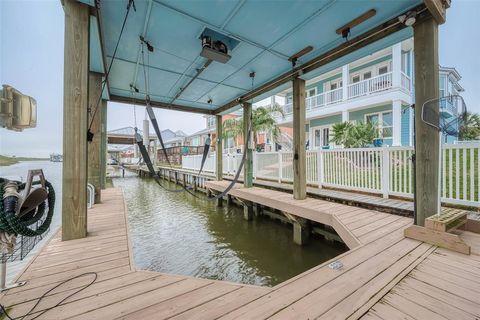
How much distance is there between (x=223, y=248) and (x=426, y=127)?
3822 millimetres

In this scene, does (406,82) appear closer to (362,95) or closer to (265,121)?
(362,95)

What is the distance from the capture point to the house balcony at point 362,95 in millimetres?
7895

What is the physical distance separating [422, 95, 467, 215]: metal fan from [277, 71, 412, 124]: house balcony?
6891mm

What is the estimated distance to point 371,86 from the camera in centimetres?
861

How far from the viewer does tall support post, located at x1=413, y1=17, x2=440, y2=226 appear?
2312 millimetres

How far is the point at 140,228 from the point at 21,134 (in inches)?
166

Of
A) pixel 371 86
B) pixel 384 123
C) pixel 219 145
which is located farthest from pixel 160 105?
pixel 384 123

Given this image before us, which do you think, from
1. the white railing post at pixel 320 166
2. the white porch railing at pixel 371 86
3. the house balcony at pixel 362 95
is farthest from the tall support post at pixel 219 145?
the white porch railing at pixel 371 86

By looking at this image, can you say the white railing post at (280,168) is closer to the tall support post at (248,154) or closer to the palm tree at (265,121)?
the tall support post at (248,154)

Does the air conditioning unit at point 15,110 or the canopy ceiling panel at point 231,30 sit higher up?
the canopy ceiling panel at point 231,30

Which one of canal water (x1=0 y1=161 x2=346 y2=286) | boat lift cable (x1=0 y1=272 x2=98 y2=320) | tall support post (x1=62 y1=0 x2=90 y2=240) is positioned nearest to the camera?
boat lift cable (x1=0 y1=272 x2=98 y2=320)

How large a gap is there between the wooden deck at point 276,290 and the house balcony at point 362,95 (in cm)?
810

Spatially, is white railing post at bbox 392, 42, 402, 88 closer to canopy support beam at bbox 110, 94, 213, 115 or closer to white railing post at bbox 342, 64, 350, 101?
white railing post at bbox 342, 64, 350, 101

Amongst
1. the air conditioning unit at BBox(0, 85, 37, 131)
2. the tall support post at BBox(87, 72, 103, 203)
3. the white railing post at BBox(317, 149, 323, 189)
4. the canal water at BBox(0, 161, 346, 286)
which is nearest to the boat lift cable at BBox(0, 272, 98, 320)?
the canal water at BBox(0, 161, 346, 286)
